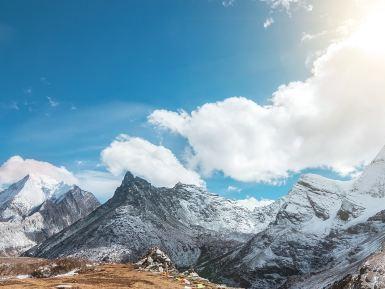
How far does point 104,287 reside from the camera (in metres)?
73.1

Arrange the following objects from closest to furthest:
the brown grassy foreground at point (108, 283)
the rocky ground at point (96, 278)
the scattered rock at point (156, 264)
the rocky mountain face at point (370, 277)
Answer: the rocky mountain face at point (370, 277)
the brown grassy foreground at point (108, 283)
the rocky ground at point (96, 278)
the scattered rock at point (156, 264)

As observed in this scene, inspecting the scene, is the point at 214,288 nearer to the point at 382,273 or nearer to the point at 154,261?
the point at 382,273

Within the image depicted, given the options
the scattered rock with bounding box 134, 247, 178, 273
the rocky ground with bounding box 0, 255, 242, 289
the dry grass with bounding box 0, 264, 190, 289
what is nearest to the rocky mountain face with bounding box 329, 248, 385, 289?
the rocky ground with bounding box 0, 255, 242, 289

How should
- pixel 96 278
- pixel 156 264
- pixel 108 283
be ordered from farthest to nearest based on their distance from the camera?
pixel 156 264 < pixel 96 278 < pixel 108 283

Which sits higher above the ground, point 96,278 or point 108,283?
point 96,278

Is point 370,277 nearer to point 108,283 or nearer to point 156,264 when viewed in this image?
point 108,283

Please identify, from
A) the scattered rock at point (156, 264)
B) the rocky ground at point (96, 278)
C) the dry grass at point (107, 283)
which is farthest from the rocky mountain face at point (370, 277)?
the scattered rock at point (156, 264)

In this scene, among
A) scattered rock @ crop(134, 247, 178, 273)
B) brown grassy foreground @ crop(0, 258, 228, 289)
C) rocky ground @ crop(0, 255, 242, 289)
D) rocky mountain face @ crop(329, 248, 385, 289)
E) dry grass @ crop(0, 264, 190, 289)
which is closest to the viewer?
rocky mountain face @ crop(329, 248, 385, 289)

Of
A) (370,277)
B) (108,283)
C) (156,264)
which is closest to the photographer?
(370,277)

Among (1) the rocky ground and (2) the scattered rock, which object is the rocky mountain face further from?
(2) the scattered rock

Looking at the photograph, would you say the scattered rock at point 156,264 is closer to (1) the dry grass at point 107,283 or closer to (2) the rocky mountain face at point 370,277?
(1) the dry grass at point 107,283

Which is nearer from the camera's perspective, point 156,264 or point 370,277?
point 370,277

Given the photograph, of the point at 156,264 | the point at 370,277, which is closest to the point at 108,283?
the point at 156,264

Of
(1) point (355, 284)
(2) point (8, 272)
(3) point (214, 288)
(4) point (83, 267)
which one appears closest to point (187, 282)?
(3) point (214, 288)
